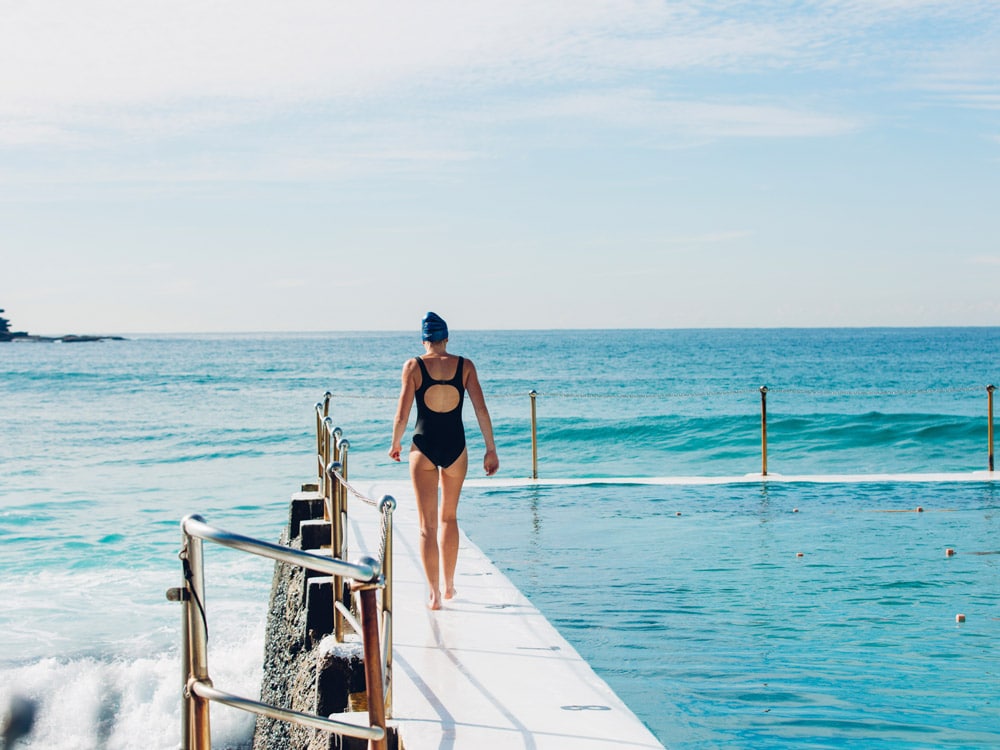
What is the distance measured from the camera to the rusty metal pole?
2.63 m

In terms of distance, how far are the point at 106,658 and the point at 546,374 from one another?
61015 mm

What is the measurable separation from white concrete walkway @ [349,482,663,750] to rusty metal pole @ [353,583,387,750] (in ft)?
2.77

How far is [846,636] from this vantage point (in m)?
6.29

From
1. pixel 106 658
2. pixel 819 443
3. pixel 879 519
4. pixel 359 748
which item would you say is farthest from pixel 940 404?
pixel 359 748

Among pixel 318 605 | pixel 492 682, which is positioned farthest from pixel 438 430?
pixel 492 682

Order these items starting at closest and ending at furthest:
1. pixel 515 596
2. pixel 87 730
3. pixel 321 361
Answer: pixel 515 596 → pixel 87 730 → pixel 321 361

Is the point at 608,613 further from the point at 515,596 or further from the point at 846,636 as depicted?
the point at 846,636

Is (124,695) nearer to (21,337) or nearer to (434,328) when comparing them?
(434,328)

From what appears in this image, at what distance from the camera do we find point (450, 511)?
6160mm

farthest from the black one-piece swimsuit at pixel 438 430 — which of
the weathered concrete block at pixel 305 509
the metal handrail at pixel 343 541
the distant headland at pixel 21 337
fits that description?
the distant headland at pixel 21 337

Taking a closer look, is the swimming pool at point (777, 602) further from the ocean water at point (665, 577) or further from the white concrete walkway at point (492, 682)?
the white concrete walkway at point (492, 682)

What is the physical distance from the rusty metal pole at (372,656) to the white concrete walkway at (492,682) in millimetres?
843

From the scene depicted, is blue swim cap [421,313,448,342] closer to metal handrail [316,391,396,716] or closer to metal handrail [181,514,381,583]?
metal handrail [316,391,396,716]

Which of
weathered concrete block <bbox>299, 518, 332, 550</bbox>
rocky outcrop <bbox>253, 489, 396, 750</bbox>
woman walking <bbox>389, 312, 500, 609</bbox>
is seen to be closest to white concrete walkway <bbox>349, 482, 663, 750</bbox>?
rocky outcrop <bbox>253, 489, 396, 750</bbox>
